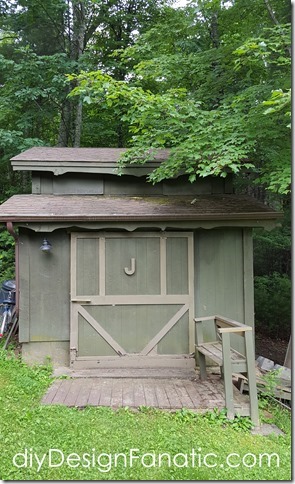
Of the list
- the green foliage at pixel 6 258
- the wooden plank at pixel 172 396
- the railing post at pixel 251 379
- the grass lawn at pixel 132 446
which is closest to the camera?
the grass lawn at pixel 132 446

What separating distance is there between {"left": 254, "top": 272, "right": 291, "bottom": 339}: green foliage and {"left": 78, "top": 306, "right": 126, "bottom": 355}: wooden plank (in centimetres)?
556

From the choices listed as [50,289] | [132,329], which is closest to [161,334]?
[132,329]

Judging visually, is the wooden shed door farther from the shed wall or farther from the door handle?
the shed wall

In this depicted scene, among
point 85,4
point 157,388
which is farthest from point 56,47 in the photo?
point 157,388

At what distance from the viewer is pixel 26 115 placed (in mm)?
10250

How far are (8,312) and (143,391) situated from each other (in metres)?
3.44

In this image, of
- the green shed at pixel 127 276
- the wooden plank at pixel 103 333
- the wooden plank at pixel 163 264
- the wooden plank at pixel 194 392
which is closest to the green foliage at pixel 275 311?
the green shed at pixel 127 276

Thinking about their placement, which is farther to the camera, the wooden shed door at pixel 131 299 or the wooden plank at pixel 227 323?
the wooden shed door at pixel 131 299

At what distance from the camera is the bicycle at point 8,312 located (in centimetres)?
612

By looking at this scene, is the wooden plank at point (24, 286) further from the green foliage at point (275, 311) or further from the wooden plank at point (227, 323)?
the green foliage at point (275, 311)

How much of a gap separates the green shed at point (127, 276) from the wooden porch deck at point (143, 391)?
325 mm

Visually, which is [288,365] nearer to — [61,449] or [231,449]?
[231,449]

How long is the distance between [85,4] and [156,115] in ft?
29.8

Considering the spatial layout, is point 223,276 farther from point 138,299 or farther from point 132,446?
point 132,446
